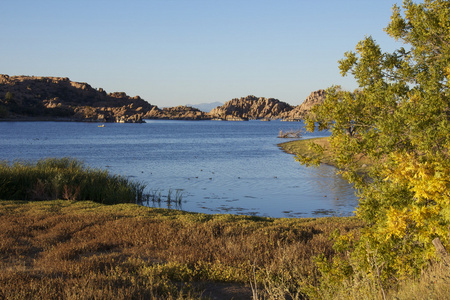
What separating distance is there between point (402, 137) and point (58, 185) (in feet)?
54.3

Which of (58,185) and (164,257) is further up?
(164,257)

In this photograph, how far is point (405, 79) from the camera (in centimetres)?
→ 761

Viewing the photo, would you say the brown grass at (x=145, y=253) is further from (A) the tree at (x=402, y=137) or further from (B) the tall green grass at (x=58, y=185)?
(B) the tall green grass at (x=58, y=185)

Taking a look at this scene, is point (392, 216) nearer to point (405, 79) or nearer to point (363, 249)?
point (363, 249)

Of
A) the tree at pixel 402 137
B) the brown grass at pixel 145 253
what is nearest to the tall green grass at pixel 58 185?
the brown grass at pixel 145 253

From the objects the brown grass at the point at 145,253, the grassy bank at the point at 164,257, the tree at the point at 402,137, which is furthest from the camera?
the brown grass at the point at 145,253

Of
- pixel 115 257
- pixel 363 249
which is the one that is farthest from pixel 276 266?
pixel 115 257

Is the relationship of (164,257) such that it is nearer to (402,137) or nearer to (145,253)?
(145,253)

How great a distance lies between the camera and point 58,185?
1884cm

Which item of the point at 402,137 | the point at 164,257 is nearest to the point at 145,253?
the point at 164,257

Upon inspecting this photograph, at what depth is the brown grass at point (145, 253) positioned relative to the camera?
676cm

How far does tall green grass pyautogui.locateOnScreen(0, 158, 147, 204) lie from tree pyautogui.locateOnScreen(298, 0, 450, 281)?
14.5 m

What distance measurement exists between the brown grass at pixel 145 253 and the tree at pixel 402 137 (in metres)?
1.68

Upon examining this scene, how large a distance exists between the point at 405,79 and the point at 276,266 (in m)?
4.55
